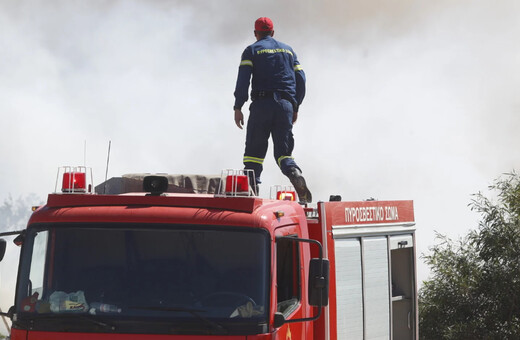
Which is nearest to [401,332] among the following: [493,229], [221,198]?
[221,198]

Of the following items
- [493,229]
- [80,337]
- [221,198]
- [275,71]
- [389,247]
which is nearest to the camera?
[80,337]

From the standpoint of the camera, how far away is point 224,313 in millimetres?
6113

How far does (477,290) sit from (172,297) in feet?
44.8

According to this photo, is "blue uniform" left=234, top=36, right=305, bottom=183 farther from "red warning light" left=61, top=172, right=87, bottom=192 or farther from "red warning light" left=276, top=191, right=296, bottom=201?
"red warning light" left=61, top=172, right=87, bottom=192

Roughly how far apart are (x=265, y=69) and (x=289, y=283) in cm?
363

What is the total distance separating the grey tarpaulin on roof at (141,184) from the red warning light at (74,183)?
3.57 ft

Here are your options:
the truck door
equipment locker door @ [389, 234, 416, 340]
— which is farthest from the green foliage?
the truck door

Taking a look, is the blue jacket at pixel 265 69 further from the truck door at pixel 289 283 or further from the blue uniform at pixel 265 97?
the truck door at pixel 289 283

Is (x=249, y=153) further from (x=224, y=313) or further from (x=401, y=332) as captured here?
(x=224, y=313)

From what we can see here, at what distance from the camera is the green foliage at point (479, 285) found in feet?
60.4

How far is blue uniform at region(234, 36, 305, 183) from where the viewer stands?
32.7ft

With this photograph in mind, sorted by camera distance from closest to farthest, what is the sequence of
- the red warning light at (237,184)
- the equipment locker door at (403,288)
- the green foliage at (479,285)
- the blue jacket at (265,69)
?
1. the red warning light at (237,184)
2. the equipment locker door at (403,288)
3. the blue jacket at (265,69)
4. the green foliage at (479,285)

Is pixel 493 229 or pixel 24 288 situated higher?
pixel 493 229

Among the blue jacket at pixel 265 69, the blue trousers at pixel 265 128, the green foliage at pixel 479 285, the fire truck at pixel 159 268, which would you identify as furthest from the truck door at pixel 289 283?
the green foliage at pixel 479 285
